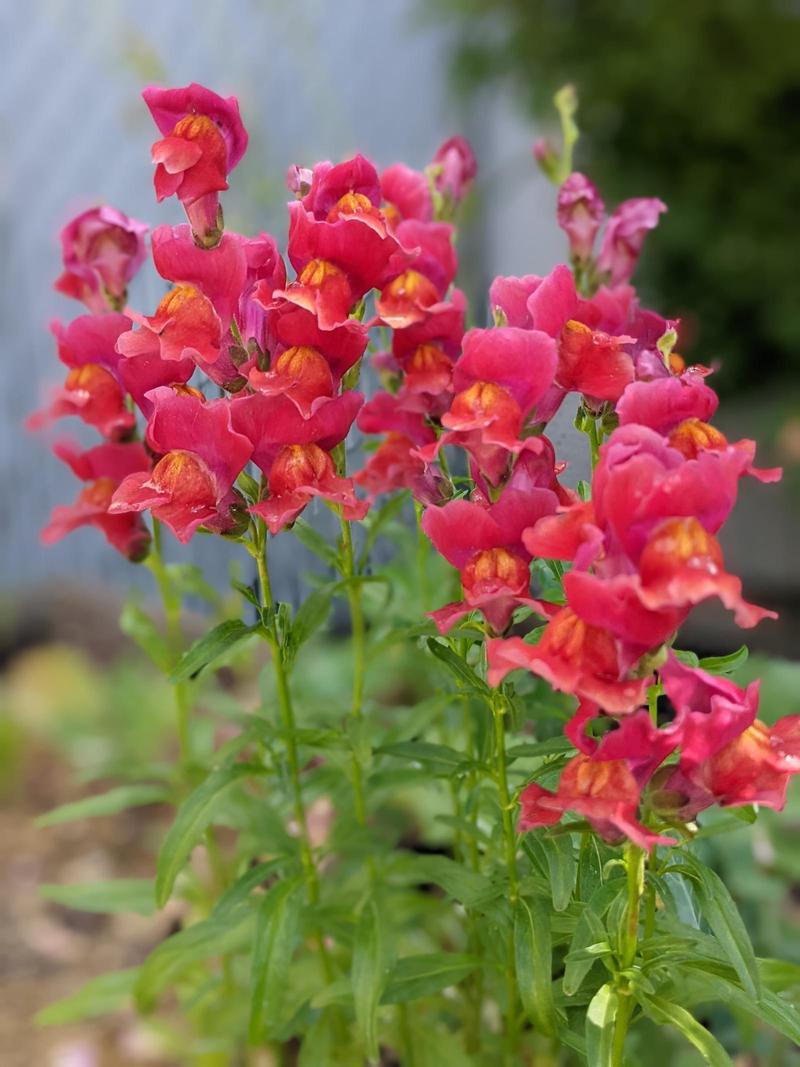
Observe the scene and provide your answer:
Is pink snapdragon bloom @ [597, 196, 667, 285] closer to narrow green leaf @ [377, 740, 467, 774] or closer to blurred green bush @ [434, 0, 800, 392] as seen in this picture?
narrow green leaf @ [377, 740, 467, 774]

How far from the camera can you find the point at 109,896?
1.12 meters

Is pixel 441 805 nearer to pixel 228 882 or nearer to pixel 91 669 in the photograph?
pixel 228 882

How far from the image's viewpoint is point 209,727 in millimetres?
1238

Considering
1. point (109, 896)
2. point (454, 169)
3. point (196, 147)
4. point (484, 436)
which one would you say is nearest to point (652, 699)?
point (484, 436)

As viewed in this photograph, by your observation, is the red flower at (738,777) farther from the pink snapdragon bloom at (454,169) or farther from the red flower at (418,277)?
the pink snapdragon bloom at (454,169)

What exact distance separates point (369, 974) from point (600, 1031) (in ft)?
0.68

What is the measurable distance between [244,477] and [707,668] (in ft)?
1.08

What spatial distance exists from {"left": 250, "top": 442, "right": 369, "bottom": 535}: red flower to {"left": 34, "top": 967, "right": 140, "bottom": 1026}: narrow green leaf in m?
0.65

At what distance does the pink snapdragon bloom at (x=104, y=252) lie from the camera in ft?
3.01

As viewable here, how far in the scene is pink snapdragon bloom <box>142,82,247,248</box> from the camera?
0.71 metres

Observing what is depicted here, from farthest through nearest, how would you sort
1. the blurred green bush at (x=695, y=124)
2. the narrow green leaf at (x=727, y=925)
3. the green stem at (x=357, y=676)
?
the blurred green bush at (x=695, y=124) → the green stem at (x=357, y=676) → the narrow green leaf at (x=727, y=925)

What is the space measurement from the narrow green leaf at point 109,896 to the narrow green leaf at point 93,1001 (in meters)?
0.08

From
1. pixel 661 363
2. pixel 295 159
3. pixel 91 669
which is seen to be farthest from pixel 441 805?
pixel 295 159

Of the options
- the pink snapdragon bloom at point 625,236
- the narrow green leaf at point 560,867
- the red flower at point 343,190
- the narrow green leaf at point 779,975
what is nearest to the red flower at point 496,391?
the red flower at point 343,190
